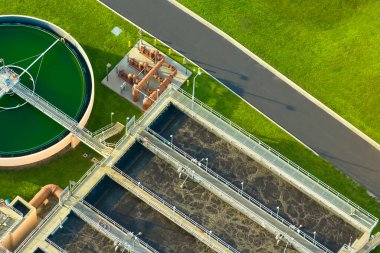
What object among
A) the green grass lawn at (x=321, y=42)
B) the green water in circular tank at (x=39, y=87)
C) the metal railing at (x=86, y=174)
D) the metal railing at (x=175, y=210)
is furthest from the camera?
the green grass lawn at (x=321, y=42)

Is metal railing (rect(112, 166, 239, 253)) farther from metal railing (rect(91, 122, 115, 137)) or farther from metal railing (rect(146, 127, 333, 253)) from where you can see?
metal railing (rect(91, 122, 115, 137))

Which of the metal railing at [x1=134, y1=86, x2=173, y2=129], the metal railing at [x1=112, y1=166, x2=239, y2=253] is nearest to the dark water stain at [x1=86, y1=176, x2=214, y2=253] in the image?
the metal railing at [x1=112, y1=166, x2=239, y2=253]

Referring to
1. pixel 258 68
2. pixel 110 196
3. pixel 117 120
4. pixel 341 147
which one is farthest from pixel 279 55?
pixel 110 196

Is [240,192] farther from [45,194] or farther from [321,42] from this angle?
[321,42]

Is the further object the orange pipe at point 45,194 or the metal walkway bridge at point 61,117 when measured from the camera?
the metal walkway bridge at point 61,117

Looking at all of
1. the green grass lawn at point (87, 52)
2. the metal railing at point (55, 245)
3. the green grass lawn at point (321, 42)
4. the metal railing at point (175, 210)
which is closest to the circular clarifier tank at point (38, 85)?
the green grass lawn at point (87, 52)

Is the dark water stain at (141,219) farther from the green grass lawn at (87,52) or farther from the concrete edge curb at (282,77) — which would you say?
the concrete edge curb at (282,77)
